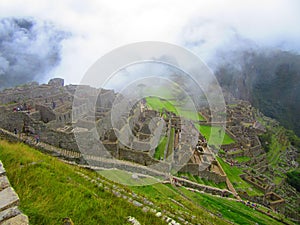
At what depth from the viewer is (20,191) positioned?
5887 mm

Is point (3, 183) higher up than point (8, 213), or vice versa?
point (3, 183)

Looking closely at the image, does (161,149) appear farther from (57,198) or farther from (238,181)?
(57,198)

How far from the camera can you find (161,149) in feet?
69.4

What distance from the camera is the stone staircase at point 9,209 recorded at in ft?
13.1

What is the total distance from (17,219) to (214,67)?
13774 centimetres

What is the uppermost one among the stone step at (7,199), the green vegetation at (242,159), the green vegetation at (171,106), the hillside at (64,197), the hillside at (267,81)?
the hillside at (267,81)

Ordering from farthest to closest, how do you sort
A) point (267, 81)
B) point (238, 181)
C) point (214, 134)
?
point (267, 81), point (214, 134), point (238, 181)

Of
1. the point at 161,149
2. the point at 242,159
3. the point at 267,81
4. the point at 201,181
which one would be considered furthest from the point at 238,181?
the point at 267,81

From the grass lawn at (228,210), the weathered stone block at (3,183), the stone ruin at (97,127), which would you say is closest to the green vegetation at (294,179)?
the stone ruin at (97,127)

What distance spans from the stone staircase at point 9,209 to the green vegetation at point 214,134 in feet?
118

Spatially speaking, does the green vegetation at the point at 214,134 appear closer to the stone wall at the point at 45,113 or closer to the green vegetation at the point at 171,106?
the green vegetation at the point at 171,106

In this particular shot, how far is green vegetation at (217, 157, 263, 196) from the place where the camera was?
28013 millimetres

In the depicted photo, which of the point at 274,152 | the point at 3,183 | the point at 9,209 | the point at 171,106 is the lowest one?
the point at 9,209

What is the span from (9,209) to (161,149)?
1726cm
